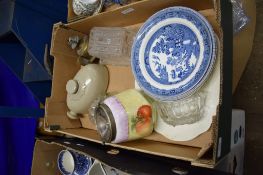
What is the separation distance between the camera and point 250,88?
3.64 feet

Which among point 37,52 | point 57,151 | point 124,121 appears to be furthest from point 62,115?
point 124,121

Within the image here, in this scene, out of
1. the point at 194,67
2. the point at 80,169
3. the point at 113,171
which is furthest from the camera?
the point at 80,169

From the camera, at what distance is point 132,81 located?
110 cm

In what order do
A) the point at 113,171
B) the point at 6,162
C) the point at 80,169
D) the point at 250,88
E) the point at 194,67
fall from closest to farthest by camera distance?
the point at 194,67, the point at 113,171, the point at 250,88, the point at 80,169, the point at 6,162

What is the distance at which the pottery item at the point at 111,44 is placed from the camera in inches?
41.4

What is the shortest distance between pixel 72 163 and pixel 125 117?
0.49 meters

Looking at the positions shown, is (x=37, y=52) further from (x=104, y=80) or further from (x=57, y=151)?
(x=57, y=151)

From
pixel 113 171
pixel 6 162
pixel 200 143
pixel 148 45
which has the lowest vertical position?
pixel 6 162

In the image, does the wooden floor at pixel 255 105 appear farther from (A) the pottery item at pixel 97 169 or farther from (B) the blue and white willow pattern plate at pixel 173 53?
(A) the pottery item at pixel 97 169

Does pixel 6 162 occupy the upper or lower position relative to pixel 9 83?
lower

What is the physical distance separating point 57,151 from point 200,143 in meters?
0.68

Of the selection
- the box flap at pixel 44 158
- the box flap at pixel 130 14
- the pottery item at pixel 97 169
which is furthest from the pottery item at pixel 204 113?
the box flap at pixel 44 158

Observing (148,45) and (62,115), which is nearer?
(148,45)

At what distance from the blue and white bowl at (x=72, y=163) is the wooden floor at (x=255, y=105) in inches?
25.7
